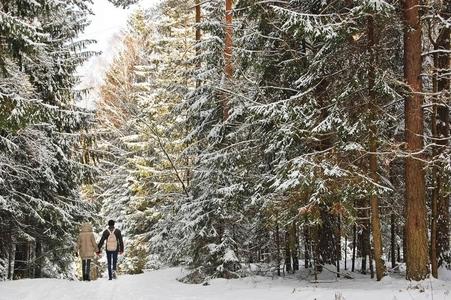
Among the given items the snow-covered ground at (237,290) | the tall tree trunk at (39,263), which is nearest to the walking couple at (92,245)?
the snow-covered ground at (237,290)

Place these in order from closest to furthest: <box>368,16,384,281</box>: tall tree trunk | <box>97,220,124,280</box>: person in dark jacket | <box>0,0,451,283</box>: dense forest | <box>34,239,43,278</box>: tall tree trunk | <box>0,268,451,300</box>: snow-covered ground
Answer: <box>0,268,451,300</box>: snow-covered ground
<box>0,0,451,283</box>: dense forest
<box>368,16,384,281</box>: tall tree trunk
<box>97,220,124,280</box>: person in dark jacket
<box>34,239,43,278</box>: tall tree trunk

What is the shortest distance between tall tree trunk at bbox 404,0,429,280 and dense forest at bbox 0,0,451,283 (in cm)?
3

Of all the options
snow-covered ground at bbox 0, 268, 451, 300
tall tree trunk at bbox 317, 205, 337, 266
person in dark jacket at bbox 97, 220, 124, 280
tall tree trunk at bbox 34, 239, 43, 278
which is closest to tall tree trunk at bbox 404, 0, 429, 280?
snow-covered ground at bbox 0, 268, 451, 300

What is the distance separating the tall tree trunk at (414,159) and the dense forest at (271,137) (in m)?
0.03

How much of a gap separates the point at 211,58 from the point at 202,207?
15.4ft

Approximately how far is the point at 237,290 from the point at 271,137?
391 cm

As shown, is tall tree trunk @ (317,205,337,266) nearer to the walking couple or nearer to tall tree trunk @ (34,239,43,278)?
the walking couple

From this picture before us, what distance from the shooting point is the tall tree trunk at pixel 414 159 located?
10.7 m

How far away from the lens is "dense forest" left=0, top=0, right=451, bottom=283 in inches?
420

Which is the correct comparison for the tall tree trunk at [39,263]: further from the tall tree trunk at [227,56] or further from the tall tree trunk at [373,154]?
the tall tree trunk at [373,154]

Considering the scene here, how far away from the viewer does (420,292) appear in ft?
28.8

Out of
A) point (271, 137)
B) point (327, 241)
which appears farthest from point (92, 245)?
point (327, 241)

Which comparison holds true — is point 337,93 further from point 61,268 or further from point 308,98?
point 61,268

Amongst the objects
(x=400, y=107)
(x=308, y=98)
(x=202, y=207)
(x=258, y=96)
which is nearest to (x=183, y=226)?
(x=202, y=207)
